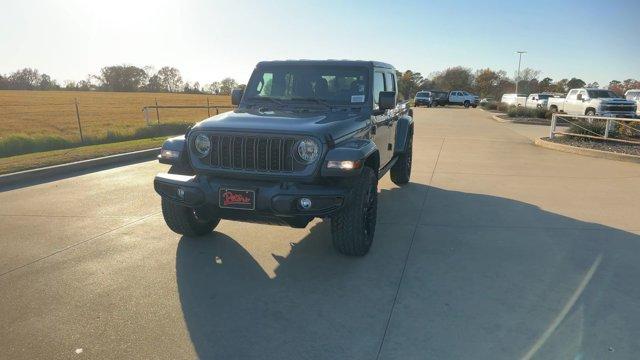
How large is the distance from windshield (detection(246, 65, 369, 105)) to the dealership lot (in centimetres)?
154

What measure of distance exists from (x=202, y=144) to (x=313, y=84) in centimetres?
163

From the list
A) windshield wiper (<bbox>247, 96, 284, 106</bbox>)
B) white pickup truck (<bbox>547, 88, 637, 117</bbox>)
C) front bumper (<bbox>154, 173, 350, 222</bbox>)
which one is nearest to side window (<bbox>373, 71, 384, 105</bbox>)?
windshield wiper (<bbox>247, 96, 284, 106</bbox>)

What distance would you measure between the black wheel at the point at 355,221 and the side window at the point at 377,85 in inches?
50.8

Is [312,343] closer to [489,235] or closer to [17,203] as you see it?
[489,235]

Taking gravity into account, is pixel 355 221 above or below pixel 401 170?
above

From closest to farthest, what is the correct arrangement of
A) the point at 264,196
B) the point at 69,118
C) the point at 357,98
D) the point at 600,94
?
1. the point at 264,196
2. the point at 357,98
3. the point at 600,94
4. the point at 69,118

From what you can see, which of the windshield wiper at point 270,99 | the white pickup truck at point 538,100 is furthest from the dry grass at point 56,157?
the white pickup truck at point 538,100

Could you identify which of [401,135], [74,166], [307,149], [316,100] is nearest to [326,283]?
[307,149]

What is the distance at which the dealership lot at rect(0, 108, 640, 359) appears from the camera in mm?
2998

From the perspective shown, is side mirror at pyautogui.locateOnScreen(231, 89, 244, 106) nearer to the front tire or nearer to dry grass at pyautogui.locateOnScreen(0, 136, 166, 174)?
the front tire

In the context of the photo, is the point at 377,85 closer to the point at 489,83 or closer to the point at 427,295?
the point at 427,295

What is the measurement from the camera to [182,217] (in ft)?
15.3

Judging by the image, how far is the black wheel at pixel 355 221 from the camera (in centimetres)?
411

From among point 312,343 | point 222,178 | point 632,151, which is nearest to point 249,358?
point 312,343
